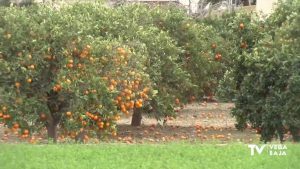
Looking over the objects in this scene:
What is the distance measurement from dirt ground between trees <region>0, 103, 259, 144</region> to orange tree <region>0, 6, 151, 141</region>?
2.28 metres

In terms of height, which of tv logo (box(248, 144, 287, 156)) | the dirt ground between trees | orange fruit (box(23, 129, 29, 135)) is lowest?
the dirt ground between trees

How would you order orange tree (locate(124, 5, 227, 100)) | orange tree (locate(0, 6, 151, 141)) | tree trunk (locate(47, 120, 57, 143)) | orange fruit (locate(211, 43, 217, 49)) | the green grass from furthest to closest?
orange fruit (locate(211, 43, 217, 49)) → orange tree (locate(124, 5, 227, 100)) → tree trunk (locate(47, 120, 57, 143)) → orange tree (locate(0, 6, 151, 141)) → the green grass

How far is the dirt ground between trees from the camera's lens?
520 inches

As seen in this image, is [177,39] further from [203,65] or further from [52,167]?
[52,167]

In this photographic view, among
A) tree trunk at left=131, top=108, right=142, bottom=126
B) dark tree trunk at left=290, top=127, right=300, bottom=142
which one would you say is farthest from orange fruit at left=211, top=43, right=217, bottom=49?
dark tree trunk at left=290, top=127, right=300, bottom=142

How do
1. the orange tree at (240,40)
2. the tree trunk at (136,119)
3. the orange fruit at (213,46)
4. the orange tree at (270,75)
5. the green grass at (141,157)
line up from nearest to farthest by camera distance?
1. the green grass at (141,157)
2. the orange tree at (270,75)
3. the orange tree at (240,40)
4. the tree trunk at (136,119)
5. the orange fruit at (213,46)

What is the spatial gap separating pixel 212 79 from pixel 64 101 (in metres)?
8.32

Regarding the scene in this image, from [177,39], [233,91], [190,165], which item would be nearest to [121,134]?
[177,39]

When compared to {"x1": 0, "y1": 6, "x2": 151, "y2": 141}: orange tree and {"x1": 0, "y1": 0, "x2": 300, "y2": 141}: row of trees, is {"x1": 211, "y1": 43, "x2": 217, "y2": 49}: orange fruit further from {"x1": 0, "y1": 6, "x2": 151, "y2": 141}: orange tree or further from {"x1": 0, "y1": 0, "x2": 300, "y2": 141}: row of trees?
{"x1": 0, "y1": 6, "x2": 151, "y2": 141}: orange tree

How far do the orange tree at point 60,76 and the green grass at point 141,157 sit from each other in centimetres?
140

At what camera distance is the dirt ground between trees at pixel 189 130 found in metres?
13.2

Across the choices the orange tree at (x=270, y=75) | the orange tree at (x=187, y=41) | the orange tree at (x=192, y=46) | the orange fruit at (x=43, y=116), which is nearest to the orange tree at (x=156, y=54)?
the orange tree at (x=187, y=41)

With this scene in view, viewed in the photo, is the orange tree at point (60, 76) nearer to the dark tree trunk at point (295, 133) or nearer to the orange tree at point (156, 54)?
the orange tree at point (156, 54)

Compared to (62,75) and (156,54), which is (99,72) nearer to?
(62,75)
